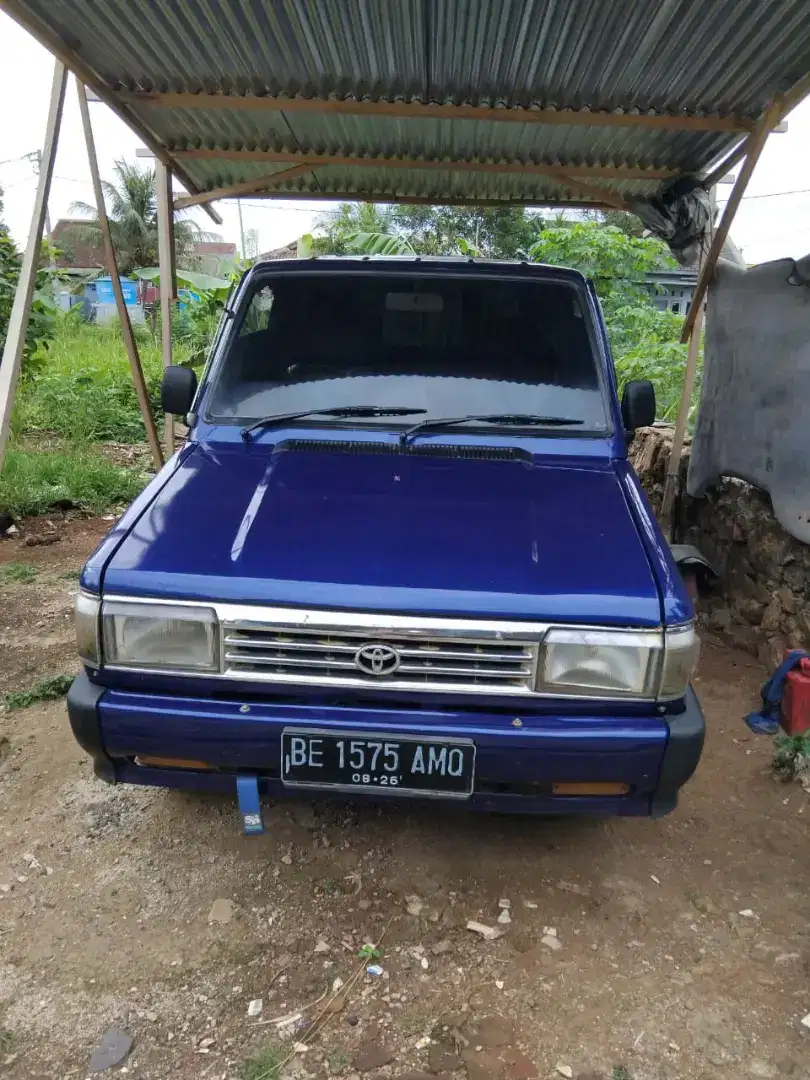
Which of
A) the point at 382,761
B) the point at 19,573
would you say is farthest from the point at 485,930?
A: the point at 19,573

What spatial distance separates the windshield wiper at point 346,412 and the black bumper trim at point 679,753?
5.25ft

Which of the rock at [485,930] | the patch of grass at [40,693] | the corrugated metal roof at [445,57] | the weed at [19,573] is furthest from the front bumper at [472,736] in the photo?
the weed at [19,573]

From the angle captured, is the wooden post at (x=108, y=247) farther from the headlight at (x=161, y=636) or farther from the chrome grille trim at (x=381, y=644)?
the chrome grille trim at (x=381, y=644)

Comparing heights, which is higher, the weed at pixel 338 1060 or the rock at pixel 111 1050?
the rock at pixel 111 1050

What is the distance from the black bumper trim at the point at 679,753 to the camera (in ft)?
7.34

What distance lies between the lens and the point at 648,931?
2520mm

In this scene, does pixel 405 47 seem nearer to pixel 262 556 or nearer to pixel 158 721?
pixel 262 556

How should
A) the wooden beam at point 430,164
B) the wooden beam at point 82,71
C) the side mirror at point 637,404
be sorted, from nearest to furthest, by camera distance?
the side mirror at point 637,404
the wooden beam at point 82,71
the wooden beam at point 430,164

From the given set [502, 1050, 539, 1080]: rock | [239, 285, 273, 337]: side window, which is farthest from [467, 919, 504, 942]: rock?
[239, 285, 273, 337]: side window

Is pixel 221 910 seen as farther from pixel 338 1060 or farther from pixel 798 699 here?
pixel 798 699

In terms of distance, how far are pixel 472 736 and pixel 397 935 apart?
2.54ft

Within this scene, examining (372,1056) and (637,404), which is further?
(637,404)

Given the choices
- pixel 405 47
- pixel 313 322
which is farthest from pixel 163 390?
pixel 405 47

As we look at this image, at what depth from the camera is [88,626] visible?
228 cm
